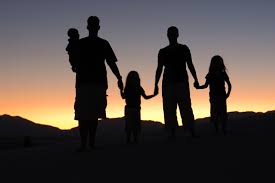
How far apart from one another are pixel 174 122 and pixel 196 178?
485 cm

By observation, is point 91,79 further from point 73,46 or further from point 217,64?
point 217,64

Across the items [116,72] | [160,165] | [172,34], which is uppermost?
[172,34]

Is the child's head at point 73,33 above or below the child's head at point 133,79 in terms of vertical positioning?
above

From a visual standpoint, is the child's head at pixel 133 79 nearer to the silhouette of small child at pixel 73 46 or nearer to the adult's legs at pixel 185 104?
the adult's legs at pixel 185 104

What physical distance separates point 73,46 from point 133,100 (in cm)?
371

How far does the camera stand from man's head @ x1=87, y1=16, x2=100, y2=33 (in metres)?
8.77

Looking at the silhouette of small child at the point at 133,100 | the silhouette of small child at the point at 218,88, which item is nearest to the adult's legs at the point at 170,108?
the silhouette of small child at the point at 133,100

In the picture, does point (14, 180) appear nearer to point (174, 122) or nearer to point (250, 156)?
point (250, 156)

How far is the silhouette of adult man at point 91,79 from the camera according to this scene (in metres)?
8.70

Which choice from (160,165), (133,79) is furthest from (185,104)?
(160,165)

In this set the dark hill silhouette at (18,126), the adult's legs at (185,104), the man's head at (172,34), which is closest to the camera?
the man's head at (172,34)

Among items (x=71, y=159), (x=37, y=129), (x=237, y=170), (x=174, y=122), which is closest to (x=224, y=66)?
(x=174, y=122)

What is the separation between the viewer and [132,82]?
12.4 metres

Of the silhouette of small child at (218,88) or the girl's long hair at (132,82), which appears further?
the silhouette of small child at (218,88)
